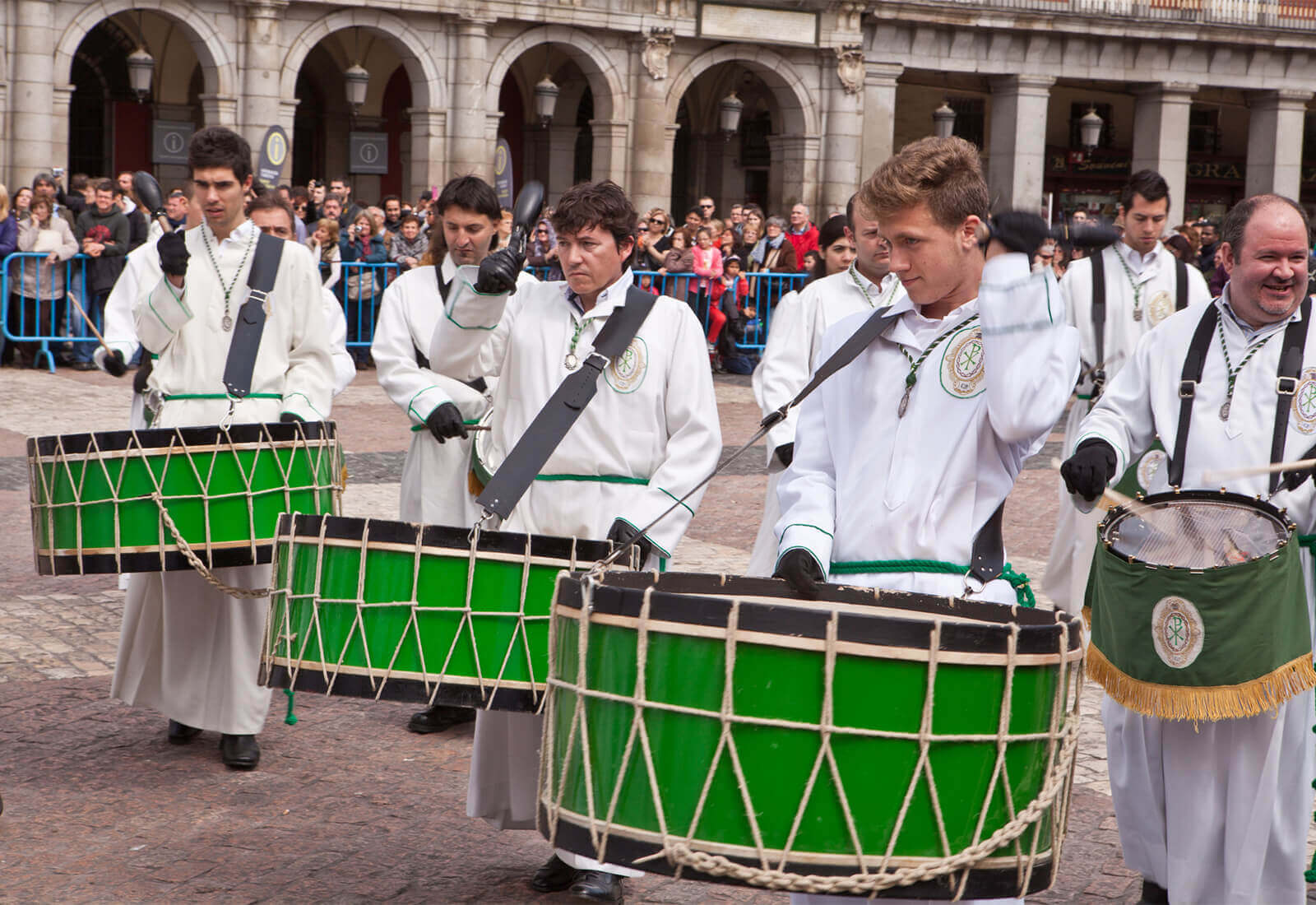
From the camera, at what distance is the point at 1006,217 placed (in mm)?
3143

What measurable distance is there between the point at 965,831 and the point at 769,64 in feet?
95.3

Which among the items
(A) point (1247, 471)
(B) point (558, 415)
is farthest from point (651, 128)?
(A) point (1247, 471)

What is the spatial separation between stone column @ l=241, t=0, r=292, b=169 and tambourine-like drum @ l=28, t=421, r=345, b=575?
2120 centimetres

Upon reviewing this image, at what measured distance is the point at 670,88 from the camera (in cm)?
2959

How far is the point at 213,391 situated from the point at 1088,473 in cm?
321

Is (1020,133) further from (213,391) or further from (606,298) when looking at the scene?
(606,298)

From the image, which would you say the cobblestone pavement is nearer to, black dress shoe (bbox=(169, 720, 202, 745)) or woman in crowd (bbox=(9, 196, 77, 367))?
black dress shoe (bbox=(169, 720, 202, 745))

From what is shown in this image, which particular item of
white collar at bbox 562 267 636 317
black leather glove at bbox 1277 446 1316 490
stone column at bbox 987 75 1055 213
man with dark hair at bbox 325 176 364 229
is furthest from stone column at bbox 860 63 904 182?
black leather glove at bbox 1277 446 1316 490

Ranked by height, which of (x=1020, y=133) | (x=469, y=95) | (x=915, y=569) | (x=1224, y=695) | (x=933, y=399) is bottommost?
(x=1224, y=695)

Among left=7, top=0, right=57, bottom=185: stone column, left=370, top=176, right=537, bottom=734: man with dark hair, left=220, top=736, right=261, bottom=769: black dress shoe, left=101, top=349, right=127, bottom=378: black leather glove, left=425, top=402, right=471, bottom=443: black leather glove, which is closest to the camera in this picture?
left=425, top=402, right=471, bottom=443: black leather glove

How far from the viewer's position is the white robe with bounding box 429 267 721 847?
4859mm

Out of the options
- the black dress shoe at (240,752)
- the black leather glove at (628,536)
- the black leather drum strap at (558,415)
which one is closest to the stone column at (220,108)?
the black dress shoe at (240,752)

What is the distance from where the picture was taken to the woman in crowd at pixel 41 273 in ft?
55.3

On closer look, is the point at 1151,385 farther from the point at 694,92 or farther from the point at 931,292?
the point at 694,92
